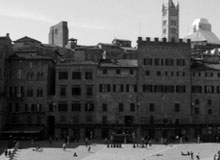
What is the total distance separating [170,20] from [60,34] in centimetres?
5351

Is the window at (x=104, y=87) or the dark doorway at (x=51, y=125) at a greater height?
the window at (x=104, y=87)

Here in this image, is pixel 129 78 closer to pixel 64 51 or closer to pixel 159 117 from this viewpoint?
pixel 159 117

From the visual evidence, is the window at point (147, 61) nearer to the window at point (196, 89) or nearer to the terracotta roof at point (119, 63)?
the terracotta roof at point (119, 63)

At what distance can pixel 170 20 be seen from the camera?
168 meters

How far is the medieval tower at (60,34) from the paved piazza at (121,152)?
57.6 m

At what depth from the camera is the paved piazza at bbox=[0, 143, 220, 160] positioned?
2515 inches

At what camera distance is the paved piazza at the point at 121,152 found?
63.9 metres

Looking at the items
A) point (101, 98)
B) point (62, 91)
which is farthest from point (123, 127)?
point (62, 91)

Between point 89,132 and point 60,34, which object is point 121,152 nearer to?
point 89,132

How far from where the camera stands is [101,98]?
8556 cm

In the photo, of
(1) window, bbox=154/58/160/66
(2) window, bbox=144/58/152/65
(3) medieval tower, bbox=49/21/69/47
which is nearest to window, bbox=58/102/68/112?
(2) window, bbox=144/58/152/65

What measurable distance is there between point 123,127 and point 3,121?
21147mm

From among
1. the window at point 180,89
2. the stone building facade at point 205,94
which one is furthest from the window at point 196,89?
the window at point 180,89

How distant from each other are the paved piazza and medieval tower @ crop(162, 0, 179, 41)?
97143 mm
